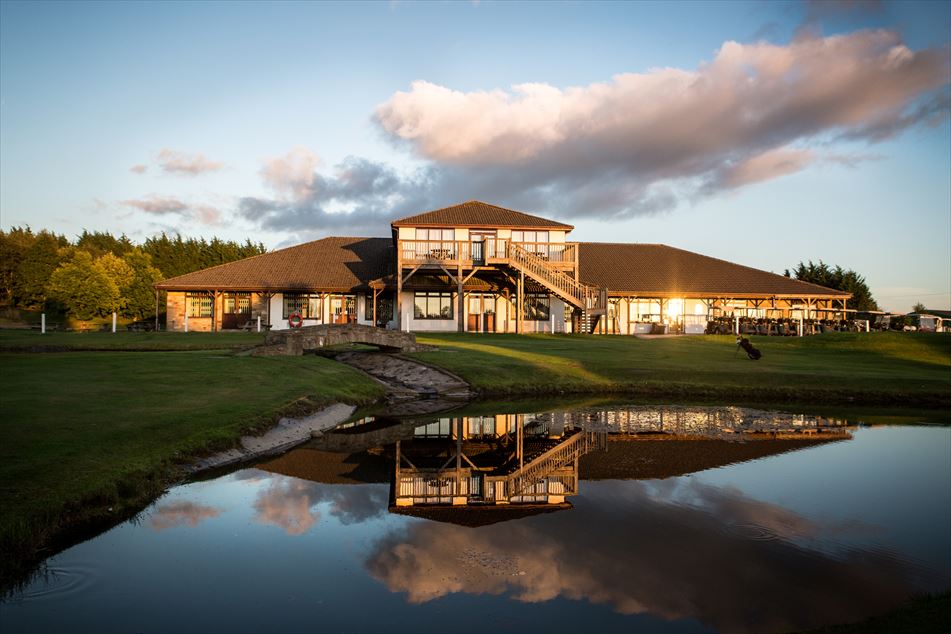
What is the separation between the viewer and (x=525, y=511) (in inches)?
357

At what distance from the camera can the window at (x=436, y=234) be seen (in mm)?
42094

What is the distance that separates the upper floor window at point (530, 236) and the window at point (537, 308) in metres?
4.04

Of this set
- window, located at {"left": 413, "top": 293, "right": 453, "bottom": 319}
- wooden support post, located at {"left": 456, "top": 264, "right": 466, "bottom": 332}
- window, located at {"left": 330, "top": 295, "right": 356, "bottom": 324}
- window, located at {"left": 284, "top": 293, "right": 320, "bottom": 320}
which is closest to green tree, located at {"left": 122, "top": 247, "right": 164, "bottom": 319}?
window, located at {"left": 284, "top": 293, "right": 320, "bottom": 320}

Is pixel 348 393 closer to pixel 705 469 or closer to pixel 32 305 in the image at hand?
pixel 705 469

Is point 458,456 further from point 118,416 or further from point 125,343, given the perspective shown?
point 125,343

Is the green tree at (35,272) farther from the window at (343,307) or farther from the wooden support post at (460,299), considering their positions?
the wooden support post at (460,299)

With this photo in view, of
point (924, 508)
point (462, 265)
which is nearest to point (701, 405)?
point (924, 508)

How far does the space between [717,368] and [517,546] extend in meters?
19.2

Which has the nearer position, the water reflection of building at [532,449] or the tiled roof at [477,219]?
the water reflection of building at [532,449]

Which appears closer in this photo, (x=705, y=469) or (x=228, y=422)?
(x=705, y=469)

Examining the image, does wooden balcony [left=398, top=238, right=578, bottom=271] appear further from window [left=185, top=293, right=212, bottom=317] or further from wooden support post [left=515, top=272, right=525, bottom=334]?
window [left=185, top=293, right=212, bottom=317]

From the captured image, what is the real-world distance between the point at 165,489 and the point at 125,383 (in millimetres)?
7031

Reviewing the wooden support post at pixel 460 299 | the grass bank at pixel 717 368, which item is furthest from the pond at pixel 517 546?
the wooden support post at pixel 460 299

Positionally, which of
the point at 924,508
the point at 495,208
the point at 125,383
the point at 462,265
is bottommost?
the point at 924,508
